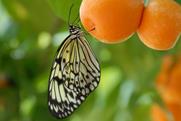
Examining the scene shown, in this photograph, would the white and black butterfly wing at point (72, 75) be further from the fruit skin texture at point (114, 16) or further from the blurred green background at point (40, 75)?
the blurred green background at point (40, 75)

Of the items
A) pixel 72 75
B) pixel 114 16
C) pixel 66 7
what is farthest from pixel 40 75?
pixel 114 16

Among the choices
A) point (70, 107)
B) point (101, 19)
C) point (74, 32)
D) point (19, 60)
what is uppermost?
point (101, 19)

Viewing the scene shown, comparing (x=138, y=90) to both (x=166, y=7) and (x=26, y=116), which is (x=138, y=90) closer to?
(x=26, y=116)

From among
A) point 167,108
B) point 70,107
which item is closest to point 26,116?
point 167,108

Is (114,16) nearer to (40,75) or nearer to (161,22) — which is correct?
(161,22)

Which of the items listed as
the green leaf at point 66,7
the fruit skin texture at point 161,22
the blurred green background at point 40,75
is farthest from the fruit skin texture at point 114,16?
the blurred green background at point 40,75

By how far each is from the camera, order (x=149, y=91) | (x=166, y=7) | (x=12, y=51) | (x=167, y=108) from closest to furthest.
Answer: (x=166, y=7), (x=167, y=108), (x=149, y=91), (x=12, y=51)

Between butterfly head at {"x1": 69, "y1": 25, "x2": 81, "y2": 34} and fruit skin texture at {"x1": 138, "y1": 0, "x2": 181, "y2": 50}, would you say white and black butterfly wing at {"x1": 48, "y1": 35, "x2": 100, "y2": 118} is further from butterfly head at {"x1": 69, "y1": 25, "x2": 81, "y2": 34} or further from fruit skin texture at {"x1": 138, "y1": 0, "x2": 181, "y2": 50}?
fruit skin texture at {"x1": 138, "y1": 0, "x2": 181, "y2": 50}
